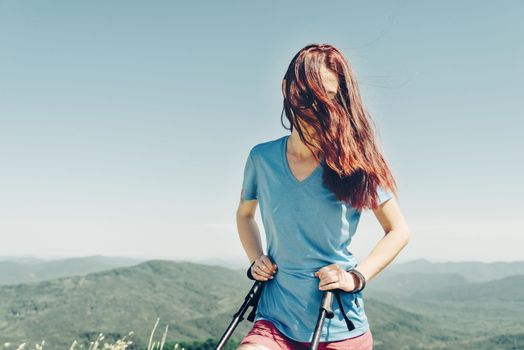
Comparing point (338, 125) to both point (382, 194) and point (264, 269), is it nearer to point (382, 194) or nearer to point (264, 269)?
point (382, 194)

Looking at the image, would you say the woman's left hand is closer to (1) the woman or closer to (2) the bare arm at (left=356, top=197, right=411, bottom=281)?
(1) the woman

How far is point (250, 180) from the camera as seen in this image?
3020 millimetres

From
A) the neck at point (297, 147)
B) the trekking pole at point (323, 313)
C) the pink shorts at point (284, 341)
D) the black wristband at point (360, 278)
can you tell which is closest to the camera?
the trekking pole at point (323, 313)

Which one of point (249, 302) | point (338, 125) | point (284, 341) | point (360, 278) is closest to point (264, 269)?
point (249, 302)

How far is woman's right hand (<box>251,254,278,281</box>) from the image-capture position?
2687 mm

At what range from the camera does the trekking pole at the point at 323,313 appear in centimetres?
229

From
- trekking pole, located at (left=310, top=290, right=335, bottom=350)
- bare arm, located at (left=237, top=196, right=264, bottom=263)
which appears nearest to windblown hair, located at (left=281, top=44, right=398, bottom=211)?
trekking pole, located at (left=310, top=290, right=335, bottom=350)

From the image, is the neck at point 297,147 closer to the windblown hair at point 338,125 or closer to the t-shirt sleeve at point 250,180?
the windblown hair at point 338,125

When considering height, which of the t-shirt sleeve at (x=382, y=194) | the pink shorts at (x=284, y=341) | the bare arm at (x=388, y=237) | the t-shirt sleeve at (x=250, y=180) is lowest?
the pink shorts at (x=284, y=341)

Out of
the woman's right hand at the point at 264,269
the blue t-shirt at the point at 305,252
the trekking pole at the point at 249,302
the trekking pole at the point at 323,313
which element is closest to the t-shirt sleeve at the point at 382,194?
the blue t-shirt at the point at 305,252

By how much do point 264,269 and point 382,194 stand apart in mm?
727

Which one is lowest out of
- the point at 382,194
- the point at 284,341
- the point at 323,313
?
the point at 284,341

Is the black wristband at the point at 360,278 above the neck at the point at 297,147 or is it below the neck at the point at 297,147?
below

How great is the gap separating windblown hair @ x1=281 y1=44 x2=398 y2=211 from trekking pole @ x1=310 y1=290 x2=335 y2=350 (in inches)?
18.9
